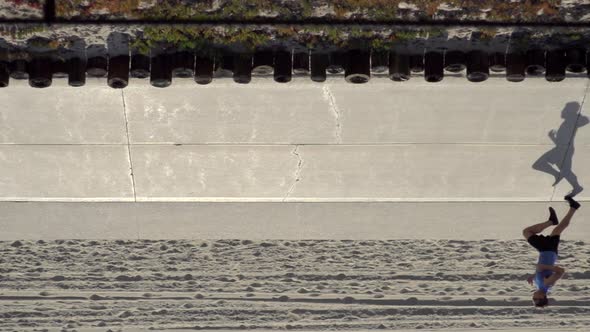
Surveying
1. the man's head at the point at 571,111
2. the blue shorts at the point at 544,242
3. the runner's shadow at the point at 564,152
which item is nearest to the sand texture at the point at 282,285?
the blue shorts at the point at 544,242

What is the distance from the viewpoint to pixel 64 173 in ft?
29.8

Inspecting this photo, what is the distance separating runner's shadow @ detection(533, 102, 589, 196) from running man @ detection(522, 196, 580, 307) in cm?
27

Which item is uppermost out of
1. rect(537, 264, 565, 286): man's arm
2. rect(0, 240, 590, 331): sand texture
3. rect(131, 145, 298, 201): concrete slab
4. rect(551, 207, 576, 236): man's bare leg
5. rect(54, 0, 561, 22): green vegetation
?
rect(54, 0, 561, 22): green vegetation

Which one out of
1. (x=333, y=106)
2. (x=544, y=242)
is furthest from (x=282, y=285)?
(x=544, y=242)

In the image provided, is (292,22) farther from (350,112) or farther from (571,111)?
(571,111)

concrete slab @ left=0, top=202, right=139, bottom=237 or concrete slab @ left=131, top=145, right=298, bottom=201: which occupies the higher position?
concrete slab @ left=131, top=145, right=298, bottom=201

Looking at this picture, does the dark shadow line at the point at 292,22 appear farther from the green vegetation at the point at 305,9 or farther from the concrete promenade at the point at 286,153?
the concrete promenade at the point at 286,153

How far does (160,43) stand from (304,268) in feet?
13.1

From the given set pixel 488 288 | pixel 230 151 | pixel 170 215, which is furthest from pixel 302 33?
pixel 488 288

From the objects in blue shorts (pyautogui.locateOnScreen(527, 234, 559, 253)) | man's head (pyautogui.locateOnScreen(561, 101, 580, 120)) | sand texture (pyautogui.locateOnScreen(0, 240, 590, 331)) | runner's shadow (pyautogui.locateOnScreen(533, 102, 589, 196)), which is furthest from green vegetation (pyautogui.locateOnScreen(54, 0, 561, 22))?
sand texture (pyautogui.locateOnScreen(0, 240, 590, 331))

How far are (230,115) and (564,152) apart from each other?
4236 mm

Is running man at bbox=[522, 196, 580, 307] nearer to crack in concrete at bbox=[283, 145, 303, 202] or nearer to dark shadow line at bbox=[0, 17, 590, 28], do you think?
dark shadow line at bbox=[0, 17, 590, 28]

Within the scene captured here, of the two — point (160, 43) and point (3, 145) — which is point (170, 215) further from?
point (160, 43)

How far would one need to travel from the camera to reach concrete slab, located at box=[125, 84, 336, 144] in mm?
8461
